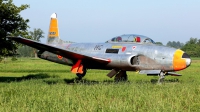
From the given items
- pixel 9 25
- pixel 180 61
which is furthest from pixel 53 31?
pixel 180 61

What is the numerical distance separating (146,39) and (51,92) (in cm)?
889

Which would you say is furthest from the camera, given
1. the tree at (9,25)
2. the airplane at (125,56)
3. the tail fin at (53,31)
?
the tail fin at (53,31)

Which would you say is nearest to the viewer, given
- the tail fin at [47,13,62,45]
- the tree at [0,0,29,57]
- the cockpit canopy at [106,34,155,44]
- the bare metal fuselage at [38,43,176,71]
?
the bare metal fuselage at [38,43,176,71]

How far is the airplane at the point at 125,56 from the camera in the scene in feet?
53.5

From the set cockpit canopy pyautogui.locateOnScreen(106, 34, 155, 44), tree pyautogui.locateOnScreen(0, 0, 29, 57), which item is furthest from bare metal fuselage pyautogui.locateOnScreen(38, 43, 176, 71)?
tree pyautogui.locateOnScreen(0, 0, 29, 57)

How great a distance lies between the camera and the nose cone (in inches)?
628

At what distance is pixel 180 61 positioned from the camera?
16000 mm

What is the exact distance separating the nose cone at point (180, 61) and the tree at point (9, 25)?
34.1 feet

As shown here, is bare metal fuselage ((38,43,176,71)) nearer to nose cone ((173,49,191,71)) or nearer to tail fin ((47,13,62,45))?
nose cone ((173,49,191,71))

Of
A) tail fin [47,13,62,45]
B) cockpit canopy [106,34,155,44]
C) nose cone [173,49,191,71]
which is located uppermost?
tail fin [47,13,62,45]

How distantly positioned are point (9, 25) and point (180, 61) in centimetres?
1151

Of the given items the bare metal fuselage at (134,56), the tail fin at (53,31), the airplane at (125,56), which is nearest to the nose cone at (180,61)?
the airplane at (125,56)

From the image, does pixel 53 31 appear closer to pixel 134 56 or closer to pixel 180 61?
pixel 134 56

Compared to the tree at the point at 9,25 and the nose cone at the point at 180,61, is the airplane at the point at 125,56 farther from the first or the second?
the tree at the point at 9,25
